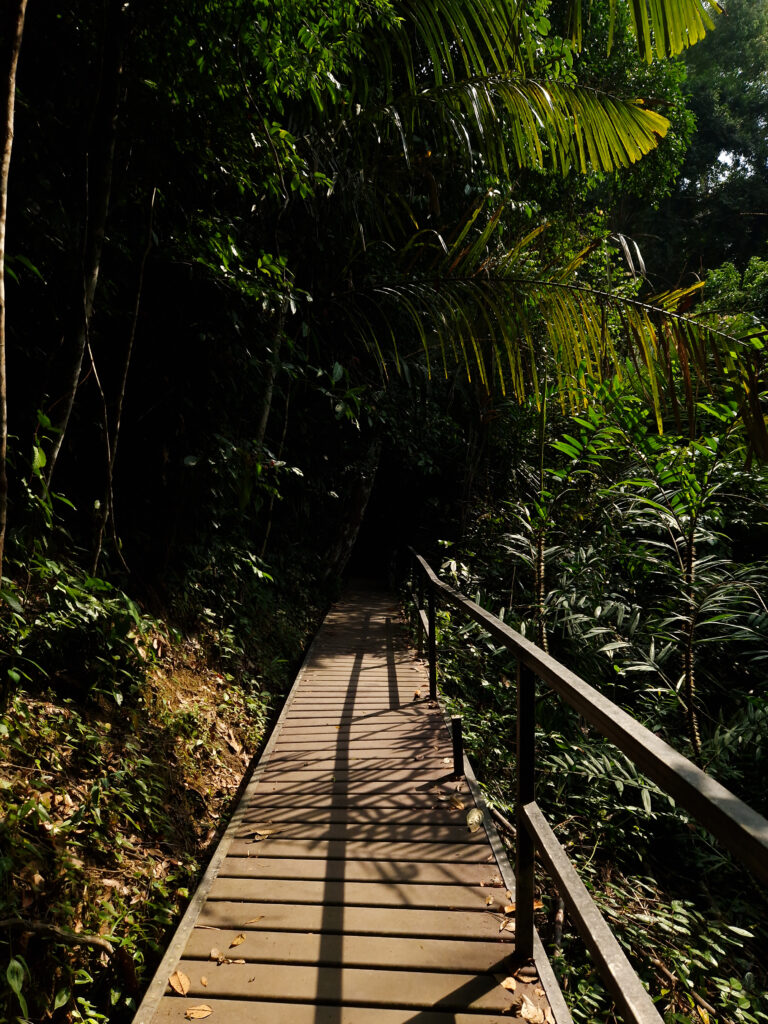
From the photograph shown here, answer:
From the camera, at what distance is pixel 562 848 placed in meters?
1.64

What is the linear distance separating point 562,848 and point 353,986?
891 mm

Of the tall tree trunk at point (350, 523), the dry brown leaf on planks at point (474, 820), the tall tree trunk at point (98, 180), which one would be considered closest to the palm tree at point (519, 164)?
the tall tree trunk at point (98, 180)

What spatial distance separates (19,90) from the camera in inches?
109

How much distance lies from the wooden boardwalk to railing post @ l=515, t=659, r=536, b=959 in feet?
0.45

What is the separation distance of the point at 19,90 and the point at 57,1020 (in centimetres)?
378

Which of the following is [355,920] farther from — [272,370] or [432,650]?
[272,370]

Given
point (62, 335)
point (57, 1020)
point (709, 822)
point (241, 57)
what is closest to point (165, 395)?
point (62, 335)

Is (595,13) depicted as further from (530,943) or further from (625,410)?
(530,943)

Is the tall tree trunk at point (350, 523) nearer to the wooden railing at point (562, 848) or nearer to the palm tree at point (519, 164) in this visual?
the palm tree at point (519, 164)

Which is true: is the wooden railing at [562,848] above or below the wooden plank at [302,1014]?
above

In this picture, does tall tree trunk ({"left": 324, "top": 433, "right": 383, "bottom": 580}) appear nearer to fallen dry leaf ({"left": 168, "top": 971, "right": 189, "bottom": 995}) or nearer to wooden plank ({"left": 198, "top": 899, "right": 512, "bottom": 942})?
wooden plank ({"left": 198, "top": 899, "right": 512, "bottom": 942})

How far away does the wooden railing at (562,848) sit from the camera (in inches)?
33.8

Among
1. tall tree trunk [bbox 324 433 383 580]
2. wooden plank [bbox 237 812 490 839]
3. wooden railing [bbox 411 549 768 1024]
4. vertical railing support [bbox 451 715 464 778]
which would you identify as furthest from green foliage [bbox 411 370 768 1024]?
tall tree trunk [bbox 324 433 383 580]

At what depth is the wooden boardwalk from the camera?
1.84 meters
